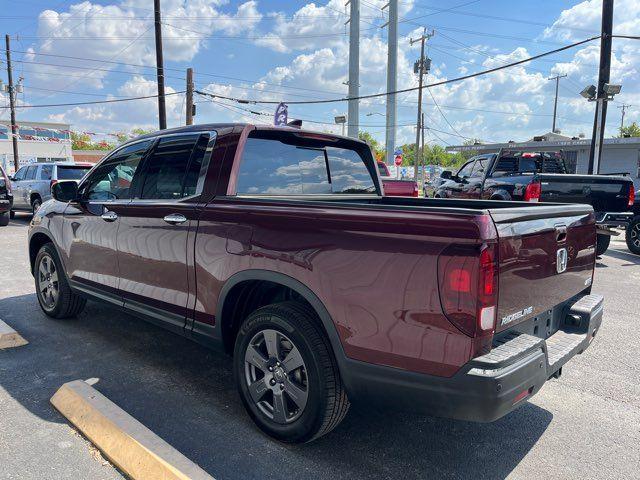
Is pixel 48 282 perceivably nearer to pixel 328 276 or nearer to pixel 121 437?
pixel 121 437

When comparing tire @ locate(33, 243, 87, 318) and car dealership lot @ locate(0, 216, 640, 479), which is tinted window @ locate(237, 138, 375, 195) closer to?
car dealership lot @ locate(0, 216, 640, 479)

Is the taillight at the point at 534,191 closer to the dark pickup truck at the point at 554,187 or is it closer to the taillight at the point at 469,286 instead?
the dark pickup truck at the point at 554,187

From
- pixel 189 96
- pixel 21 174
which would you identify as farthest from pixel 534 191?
pixel 189 96

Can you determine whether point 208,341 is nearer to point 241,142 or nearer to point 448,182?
point 241,142

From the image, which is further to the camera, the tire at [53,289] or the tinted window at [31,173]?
the tinted window at [31,173]

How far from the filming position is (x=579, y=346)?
9.50 feet

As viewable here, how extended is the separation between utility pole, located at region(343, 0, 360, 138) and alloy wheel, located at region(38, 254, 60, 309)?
131 ft

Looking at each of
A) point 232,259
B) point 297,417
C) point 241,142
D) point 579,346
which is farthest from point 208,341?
point 579,346

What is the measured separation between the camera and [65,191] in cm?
461

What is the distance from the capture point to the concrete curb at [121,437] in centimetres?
246

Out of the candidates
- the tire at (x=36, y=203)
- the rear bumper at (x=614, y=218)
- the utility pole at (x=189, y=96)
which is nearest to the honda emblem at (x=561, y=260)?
the rear bumper at (x=614, y=218)

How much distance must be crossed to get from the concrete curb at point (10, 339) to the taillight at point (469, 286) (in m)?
4.00

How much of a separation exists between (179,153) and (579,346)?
2.99 metres

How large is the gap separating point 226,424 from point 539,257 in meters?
2.10
